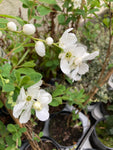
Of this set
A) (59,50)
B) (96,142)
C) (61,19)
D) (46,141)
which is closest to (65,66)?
(59,50)

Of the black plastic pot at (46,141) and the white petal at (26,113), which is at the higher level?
the white petal at (26,113)

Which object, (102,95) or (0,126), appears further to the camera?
(102,95)

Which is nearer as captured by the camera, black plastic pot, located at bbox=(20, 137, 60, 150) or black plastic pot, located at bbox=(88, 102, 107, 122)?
black plastic pot, located at bbox=(20, 137, 60, 150)

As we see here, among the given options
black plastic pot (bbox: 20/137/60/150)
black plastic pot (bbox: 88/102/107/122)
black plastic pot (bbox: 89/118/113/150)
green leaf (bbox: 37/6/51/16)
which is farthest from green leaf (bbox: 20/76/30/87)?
black plastic pot (bbox: 88/102/107/122)

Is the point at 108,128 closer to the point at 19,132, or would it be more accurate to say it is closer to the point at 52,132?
the point at 52,132

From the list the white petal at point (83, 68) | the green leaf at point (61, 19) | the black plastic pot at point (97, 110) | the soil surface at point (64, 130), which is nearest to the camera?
the white petal at point (83, 68)

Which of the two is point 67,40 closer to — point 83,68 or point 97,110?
point 83,68

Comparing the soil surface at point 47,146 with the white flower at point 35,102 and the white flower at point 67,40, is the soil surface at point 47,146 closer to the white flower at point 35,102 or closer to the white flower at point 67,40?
the white flower at point 35,102

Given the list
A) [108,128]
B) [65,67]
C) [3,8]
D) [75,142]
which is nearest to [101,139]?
[108,128]

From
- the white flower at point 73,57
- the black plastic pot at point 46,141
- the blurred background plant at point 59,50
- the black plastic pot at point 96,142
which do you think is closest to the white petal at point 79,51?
the white flower at point 73,57

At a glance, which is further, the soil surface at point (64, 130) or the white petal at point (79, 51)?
the soil surface at point (64, 130)

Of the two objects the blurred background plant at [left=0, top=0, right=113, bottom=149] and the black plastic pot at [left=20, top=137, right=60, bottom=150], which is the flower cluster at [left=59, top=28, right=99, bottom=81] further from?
the black plastic pot at [left=20, top=137, right=60, bottom=150]
